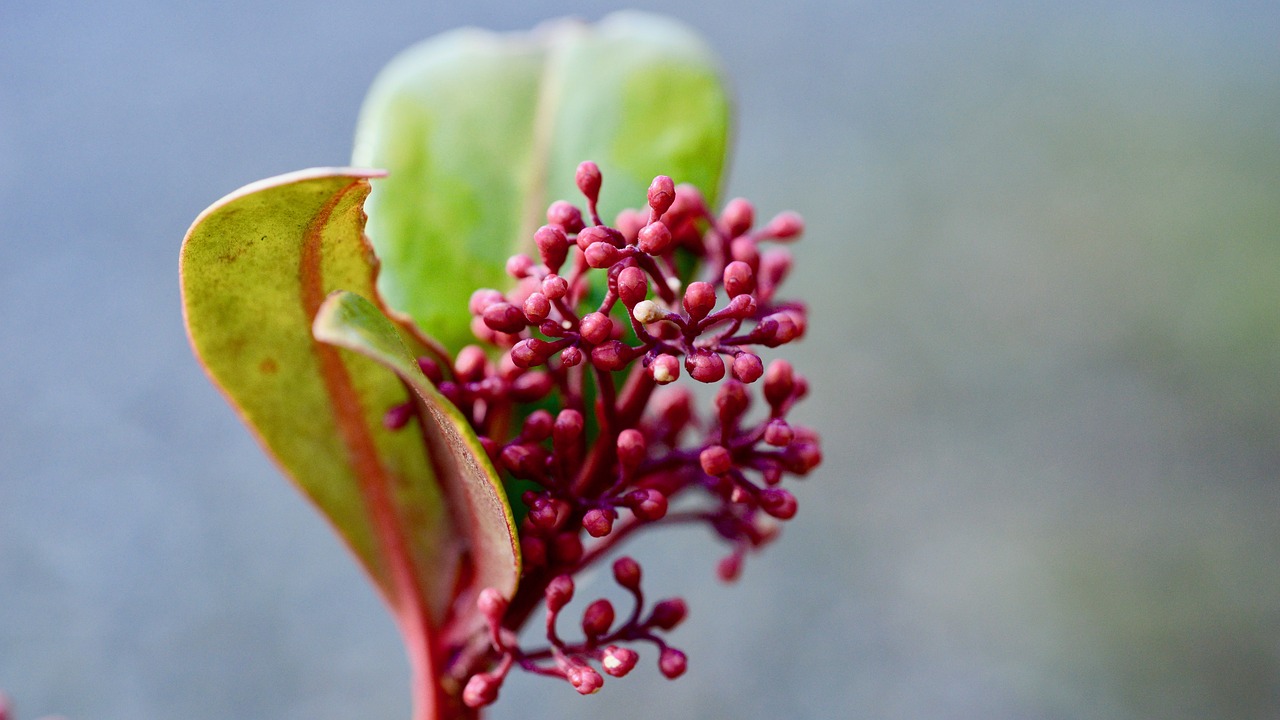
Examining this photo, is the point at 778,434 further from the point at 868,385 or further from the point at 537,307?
the point at 868,385

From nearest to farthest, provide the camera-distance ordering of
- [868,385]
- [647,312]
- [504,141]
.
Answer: [647,312], [504,141], [868,385]

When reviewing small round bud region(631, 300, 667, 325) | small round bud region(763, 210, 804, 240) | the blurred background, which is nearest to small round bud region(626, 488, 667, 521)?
small round bud region(631, 300, 667, 325)

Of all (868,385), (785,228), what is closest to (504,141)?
(785,228)

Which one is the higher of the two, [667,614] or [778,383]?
[778,383]

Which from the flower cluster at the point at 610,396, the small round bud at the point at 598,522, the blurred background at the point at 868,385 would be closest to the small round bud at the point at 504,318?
the flower cluster at the point at 610,396

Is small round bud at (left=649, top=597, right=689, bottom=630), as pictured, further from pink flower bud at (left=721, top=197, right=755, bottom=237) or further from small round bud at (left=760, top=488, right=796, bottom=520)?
pink flower bud at (left=721, top=197, right=755, bottom=237)

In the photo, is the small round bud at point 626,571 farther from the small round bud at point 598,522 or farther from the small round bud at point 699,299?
the small round bud at point 699,299
